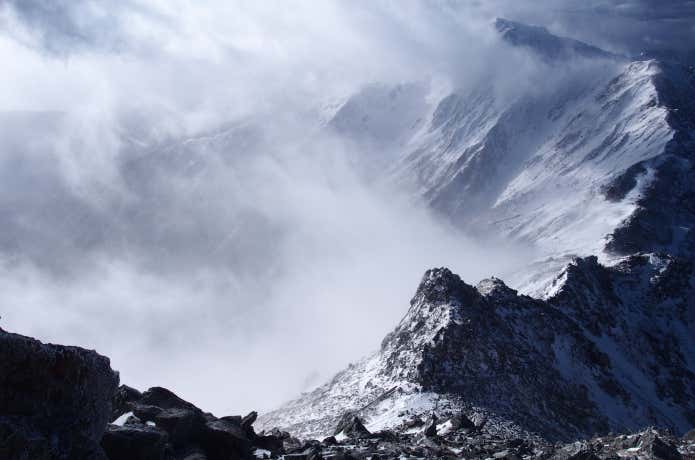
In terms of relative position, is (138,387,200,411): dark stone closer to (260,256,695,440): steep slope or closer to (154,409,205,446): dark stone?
(154,409,205,446): dark stone

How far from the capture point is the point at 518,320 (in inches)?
3004

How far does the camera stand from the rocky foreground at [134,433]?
16328 millimetres

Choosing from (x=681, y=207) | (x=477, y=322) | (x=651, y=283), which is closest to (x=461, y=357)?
(x=477, y=322)

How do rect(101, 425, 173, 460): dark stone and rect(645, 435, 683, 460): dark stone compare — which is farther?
rect(645, 435, 683, 460): dark stone

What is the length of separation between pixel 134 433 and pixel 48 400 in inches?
192

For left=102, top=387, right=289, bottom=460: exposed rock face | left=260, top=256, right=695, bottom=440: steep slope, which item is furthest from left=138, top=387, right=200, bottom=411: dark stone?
left=260, top=256, right=695, bottom=440: steep slope

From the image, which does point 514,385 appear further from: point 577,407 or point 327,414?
point 327,414

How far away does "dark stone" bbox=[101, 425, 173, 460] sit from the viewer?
20.5 metres

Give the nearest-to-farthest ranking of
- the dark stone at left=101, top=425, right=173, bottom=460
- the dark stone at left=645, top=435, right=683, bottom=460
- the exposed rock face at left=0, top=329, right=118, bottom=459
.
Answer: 1. the exposed rock face at left=0, top=329, right=118, bottom=459
2. the dark stone at left=101, top=425, right=173, bottom=460
3. the dark stone at left=645, top=435, right=683, bottom=460

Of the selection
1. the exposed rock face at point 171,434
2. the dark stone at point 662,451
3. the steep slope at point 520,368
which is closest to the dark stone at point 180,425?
the exposed rock face at point 171,434

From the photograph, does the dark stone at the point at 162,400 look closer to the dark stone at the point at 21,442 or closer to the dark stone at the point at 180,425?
the dark stone at the point at 180,425

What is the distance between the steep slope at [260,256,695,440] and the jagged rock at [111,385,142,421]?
29.7 meters

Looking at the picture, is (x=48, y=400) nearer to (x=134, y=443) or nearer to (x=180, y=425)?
(x=134, y=443)

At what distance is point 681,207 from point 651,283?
8110cm
